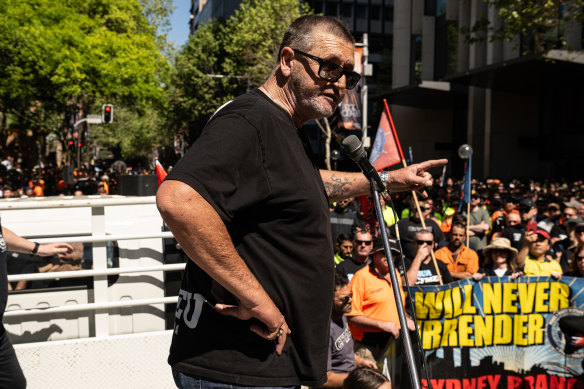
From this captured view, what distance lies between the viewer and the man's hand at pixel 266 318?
1.72 meters

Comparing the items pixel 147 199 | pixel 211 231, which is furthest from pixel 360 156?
pixel 147 199

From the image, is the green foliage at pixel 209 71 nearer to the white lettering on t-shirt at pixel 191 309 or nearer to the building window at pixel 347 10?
the building window at pixel 347 10

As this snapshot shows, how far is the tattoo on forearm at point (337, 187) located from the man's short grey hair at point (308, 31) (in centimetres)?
66

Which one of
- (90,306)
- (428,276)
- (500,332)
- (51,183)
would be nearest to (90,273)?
(90,306)

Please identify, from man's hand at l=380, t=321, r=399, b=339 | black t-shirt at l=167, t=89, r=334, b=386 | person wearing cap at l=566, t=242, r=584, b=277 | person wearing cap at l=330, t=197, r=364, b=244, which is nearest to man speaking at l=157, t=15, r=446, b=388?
black t-shirt at l=167, t=89, r=334, b=386

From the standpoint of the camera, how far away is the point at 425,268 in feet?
20.6

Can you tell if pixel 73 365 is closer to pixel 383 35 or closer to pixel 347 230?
pixel 347 230

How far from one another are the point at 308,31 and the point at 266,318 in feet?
3.15

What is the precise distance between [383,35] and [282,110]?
2488 inches

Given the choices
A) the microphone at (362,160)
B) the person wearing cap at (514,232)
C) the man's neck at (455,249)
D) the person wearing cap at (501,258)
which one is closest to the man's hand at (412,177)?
the microphone at (362,160)

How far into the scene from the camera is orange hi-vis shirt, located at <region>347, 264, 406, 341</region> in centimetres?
521

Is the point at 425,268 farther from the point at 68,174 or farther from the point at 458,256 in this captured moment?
the point at 68,174

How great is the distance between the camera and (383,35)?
62.1m

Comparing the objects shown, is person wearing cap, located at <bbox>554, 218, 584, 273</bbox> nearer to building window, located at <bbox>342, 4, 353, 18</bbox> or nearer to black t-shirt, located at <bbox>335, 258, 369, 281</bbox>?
black t-shirt, located at <bbox>335, 258, 369, 281</bbox>
